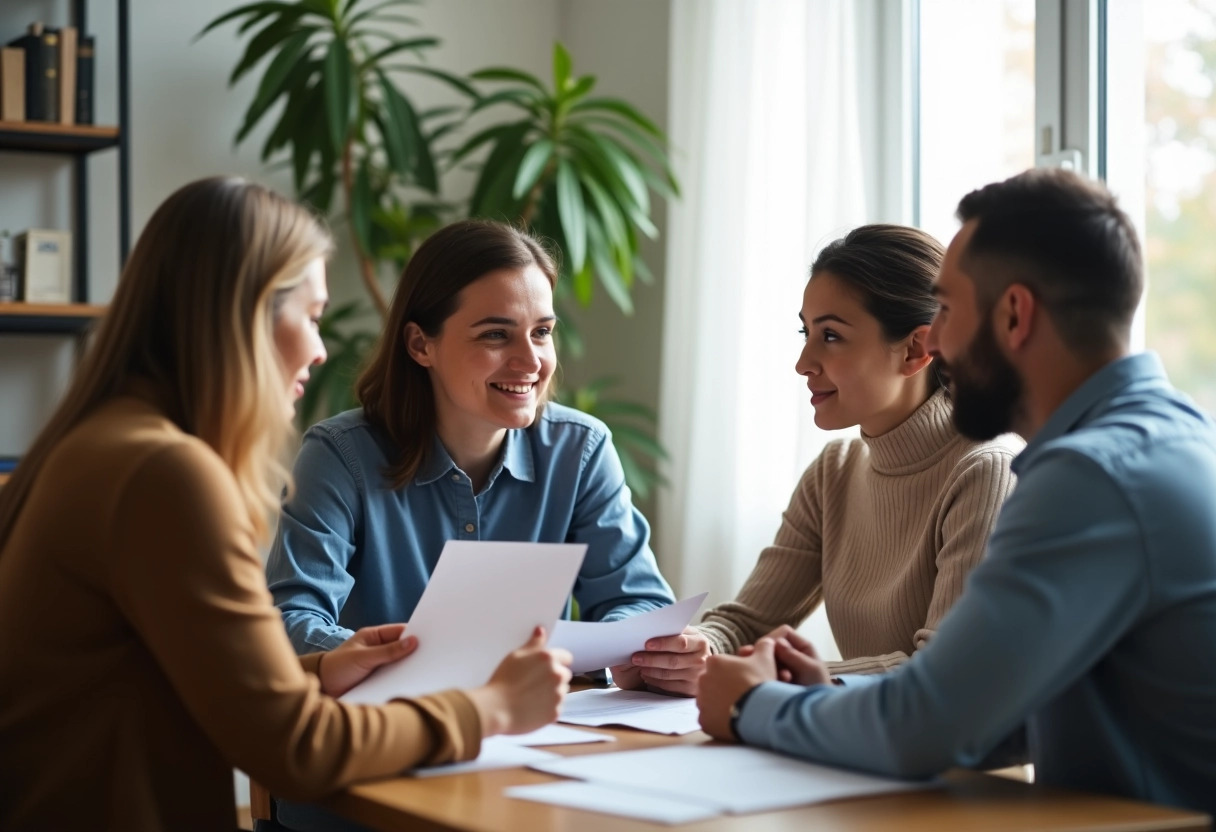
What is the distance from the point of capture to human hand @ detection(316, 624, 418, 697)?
1.58 m

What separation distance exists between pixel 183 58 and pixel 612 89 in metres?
1.37

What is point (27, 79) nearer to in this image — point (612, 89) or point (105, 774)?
point (612, 89)

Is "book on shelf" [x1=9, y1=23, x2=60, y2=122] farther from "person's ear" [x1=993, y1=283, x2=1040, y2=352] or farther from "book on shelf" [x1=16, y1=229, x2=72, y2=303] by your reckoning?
"person's ear" [x1=993, y1=283, x2=1040, y2=352]

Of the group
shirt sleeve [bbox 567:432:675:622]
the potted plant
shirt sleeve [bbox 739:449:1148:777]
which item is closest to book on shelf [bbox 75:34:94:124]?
the potted plant

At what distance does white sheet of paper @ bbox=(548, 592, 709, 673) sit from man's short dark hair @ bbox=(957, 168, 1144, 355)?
1.90 feet

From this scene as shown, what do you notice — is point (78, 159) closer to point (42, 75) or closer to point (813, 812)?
point (42, 75)

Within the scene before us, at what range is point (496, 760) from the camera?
1.38 m

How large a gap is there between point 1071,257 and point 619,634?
74 cm

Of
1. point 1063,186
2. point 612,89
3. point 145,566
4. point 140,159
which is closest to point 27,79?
point 140,159

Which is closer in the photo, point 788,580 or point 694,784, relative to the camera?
point 694,784

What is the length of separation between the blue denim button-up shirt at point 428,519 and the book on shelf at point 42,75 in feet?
5.85

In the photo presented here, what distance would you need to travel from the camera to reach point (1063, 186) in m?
1.35

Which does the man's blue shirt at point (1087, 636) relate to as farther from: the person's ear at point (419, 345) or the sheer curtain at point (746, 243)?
the sheer curtain at point (746, 243)

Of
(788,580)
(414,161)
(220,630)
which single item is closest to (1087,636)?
(220,630)
